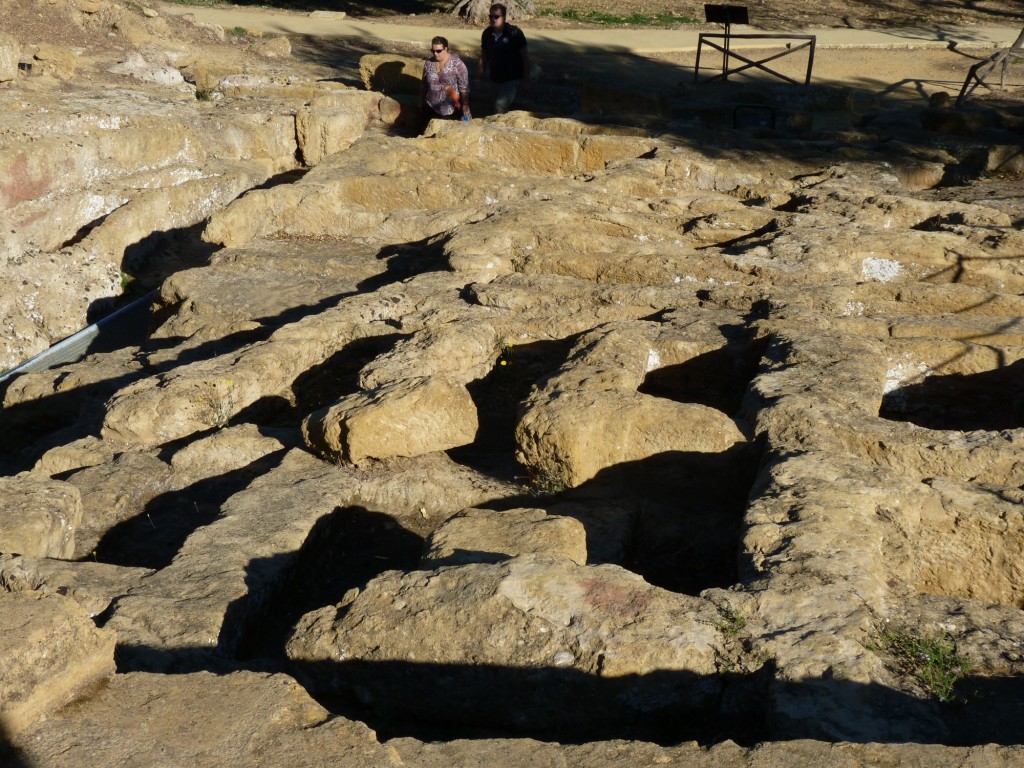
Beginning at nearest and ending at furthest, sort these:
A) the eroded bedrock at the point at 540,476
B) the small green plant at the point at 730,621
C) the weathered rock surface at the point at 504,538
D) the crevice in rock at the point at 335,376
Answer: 1. the eroded bedrock at the point at 540,476
2. the small green plant at the point at 730,621
3. the weathered rock surface at the point at 504,538
4. the crevice in rock at the point at 335,376

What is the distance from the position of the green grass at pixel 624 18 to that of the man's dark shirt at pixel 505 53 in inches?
272

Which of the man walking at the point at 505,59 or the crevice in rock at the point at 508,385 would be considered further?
the man walking at the point at 505,59

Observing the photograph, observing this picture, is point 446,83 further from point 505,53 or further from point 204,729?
point 204,729

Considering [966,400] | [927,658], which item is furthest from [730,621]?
[966,400]

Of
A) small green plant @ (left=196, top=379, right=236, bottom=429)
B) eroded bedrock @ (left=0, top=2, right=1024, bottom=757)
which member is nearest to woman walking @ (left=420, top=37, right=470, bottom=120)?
eroded bedrock @ (left=0, top=2, right=1024, bottom=757)

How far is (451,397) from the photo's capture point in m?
5.60

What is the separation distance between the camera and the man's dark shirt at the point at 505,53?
12.9m

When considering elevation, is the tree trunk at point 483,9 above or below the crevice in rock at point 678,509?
above

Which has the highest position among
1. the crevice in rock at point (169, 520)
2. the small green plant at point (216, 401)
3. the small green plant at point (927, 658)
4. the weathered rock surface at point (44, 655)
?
the weathered rock surface at point (44, 655)

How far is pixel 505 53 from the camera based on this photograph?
13.0 metres

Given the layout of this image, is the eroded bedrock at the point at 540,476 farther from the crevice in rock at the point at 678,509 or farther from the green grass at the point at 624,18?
the green grass at the point at 624,18

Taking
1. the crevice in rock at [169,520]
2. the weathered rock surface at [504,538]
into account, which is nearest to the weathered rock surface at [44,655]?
the weathered rock surface at [504,538]

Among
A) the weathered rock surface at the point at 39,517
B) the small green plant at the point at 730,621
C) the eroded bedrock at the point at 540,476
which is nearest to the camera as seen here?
the eroded bedrock at the point at 540,476

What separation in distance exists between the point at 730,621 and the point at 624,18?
698 inches
